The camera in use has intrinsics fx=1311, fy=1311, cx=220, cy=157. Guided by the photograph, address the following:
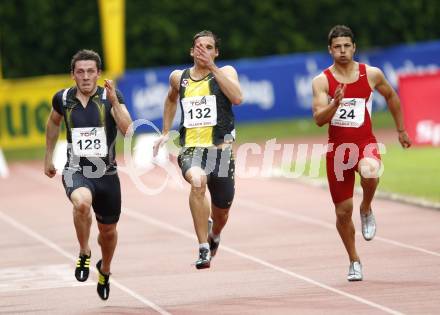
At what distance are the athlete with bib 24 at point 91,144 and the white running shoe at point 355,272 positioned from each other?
6.77 ft

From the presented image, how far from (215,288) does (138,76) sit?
19.1 m

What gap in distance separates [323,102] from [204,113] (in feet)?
3.44

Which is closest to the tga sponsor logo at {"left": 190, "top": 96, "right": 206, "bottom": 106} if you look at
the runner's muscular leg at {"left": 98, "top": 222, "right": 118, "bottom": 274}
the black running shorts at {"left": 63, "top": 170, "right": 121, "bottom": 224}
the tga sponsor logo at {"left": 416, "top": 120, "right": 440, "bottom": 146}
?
the black running shorts at {"left": 63, "top": 170, "right": 121, "bottom": 224}

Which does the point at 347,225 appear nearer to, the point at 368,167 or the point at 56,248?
the point at 368,167

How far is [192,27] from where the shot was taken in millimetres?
35156

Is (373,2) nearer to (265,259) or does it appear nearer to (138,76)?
(138,76)

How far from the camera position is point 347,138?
1114cm

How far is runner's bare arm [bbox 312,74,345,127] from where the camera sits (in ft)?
34.7

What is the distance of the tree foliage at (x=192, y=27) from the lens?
34.1 m

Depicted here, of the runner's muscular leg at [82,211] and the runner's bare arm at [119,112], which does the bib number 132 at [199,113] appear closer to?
the runner's bare arm at [119,112]

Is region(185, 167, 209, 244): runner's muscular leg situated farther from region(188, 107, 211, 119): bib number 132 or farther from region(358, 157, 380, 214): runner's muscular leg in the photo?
region(358, 157, 380, 214): runner's muscular leg

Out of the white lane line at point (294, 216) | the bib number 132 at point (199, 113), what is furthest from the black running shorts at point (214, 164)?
the white lane line at point (294, 216)

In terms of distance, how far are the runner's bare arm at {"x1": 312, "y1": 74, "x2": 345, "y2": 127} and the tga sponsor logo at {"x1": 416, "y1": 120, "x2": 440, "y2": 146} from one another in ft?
43.0

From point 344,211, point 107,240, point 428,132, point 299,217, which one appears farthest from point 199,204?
point 428,132
